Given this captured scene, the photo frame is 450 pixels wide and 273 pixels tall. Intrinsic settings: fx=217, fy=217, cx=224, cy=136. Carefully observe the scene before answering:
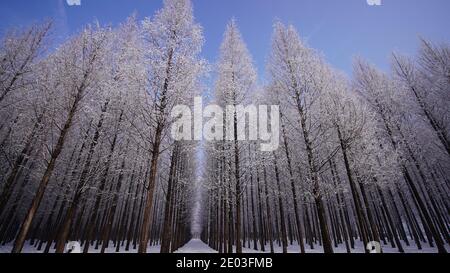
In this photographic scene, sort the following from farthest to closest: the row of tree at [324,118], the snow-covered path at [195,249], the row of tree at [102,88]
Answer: the snow-covered path at [195,249], the row of tree at [324,118], the row of tree at [102,88]

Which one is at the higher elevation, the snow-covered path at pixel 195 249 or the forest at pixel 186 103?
A: the forest at pixel 186 103

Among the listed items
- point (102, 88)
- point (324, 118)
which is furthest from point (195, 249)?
point (324, 118)

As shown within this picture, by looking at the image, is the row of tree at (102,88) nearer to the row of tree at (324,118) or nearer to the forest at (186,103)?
the forest at (186,103)

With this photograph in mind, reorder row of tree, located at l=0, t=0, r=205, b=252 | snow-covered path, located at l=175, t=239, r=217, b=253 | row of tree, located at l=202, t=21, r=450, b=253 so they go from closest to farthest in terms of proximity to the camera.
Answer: row of tree, located at l=0, t=0, r=205, b=252, row of tree, located at l=202, t=21, r=450, b=253, snow-covered path, located at l=175, t=239, r=217, b=253

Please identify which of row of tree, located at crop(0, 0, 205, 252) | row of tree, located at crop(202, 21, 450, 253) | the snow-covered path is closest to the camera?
row of tree, located at crop(0, 0, 205, 252)

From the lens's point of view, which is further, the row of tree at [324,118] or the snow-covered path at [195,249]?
the snow-covered path at [195,249]

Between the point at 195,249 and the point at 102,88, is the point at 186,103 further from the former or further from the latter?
the point at 195,249

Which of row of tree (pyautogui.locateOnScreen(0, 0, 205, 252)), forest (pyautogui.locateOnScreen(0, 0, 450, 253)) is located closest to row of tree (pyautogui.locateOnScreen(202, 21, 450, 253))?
forest (pyautogui.locateOnScreen(0, 0, 450, 253))

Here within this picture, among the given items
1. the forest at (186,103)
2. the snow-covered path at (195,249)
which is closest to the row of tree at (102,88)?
the forest at (186,103)

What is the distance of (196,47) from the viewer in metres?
9.72

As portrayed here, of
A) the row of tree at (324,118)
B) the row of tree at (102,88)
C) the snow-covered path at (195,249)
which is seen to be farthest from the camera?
the snow-covered path at (195,249)

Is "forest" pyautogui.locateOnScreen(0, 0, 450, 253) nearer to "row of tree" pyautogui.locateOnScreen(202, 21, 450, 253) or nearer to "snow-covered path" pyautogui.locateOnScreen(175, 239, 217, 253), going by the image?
"row of tree" pyautogui.locateOnScreen(202, 21, 450, 253)

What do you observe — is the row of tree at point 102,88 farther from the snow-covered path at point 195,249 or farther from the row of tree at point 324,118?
the snow-covered path at point 195,249
